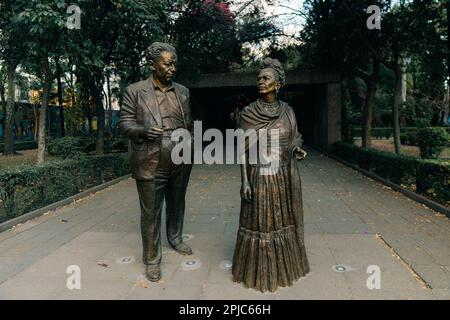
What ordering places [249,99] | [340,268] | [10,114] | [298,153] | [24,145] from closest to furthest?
1. [298,153]
2. [340,268]
3. [10,114]
4. [24,145]
5. [249,99]

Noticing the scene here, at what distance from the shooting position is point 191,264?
164 inches

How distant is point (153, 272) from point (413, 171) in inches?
269

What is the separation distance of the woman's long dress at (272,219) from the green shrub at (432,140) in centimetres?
957

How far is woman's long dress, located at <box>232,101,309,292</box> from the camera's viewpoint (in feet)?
11.6

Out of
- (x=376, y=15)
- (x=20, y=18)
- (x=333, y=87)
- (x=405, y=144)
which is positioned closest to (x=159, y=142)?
(x=20, y=18)

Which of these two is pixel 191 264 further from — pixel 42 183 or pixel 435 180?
pixel 435 180

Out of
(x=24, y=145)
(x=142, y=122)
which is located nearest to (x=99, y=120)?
(x=142, y=122)

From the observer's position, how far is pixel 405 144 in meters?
23.8

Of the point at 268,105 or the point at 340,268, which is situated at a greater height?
the point at 268,105

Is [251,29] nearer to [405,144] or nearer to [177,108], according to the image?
[405,144]

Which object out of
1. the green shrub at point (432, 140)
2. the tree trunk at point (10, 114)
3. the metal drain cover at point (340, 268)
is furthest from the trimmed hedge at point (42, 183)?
the tree trunk at point (10, 114)

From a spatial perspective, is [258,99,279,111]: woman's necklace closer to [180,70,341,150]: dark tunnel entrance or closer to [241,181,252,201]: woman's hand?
[241,181,252,201]: woman's hand

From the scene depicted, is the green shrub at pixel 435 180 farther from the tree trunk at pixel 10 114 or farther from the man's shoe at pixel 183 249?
the tree trunk at pixel 10 114

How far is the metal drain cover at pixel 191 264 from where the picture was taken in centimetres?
406
